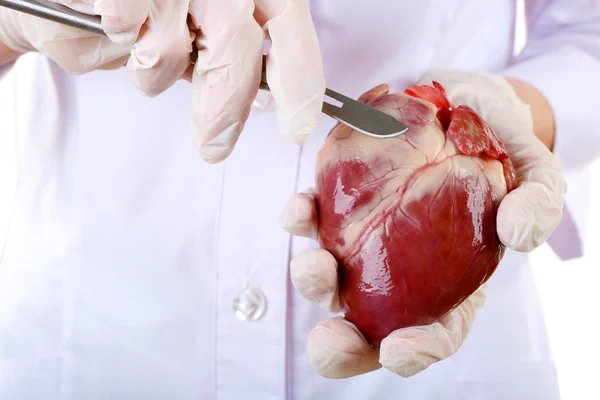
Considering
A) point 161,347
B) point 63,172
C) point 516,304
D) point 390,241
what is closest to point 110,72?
point 63,172

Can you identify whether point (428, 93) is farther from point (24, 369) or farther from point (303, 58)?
point (24, 369)

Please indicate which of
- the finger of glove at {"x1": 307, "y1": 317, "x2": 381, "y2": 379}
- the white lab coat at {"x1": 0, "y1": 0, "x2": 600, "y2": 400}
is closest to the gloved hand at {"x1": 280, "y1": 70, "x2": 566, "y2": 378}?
the finger of glove at {"x1": 307, "y1": 317, "x2": 381, "y2": 379}

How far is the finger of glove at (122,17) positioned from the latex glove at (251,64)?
2.9 inches

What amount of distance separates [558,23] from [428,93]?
1.98ft

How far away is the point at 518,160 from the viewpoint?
0.77m

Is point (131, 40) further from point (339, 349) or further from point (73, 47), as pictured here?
point (339, 349)

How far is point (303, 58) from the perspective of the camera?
64cm

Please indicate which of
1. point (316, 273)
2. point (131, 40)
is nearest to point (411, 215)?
point (316, 273)

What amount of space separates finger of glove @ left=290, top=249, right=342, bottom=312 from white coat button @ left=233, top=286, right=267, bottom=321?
24 cm

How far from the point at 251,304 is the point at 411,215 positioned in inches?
13.9

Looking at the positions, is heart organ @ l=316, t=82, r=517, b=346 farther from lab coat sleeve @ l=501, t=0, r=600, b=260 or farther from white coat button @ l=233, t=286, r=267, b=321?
lab coat sleeve @ l=501, t=0, r=600, b=260

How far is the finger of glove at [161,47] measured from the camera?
0.61 meters

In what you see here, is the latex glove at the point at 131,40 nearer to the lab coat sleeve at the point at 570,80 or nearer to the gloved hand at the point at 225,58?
the gloved hand at the point at 225,58

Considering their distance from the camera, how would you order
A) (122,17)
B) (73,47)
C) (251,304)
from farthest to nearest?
(251,304), (73,47), (122,17)
